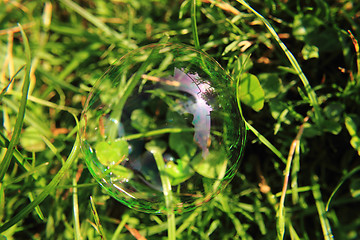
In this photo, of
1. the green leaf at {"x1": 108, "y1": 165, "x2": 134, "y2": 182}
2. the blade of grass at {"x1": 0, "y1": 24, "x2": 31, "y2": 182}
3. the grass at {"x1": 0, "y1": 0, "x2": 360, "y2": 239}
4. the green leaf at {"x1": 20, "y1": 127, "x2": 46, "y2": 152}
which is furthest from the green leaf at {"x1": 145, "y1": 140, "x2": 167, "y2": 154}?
the green leaf at {"x1": 20, "y1": 127, "x2": 46, "y2": 152}

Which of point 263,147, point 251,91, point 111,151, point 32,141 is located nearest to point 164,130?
point 111,151

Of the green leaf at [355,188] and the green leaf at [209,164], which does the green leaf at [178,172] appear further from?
the green leaf at [355,188]

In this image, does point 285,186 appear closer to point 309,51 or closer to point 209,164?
point 209,164

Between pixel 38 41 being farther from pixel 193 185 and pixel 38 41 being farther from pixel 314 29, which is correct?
pixel 314 29

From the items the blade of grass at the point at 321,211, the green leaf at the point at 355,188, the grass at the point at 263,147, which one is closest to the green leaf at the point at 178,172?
the grass at the point at 263,147

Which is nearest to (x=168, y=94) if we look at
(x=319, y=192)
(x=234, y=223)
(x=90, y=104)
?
(x=90, y=104)
